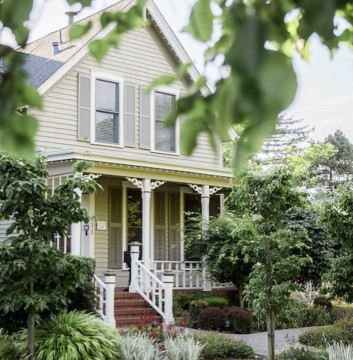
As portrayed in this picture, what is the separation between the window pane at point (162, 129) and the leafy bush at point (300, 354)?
9167 mm

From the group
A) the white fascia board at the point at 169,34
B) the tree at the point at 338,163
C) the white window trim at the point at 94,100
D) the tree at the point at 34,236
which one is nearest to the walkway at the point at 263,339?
the tree at the point at 34,236

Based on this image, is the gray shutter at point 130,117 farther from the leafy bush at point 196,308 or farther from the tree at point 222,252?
the leafy bush at point 196,308

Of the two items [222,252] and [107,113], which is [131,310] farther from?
[107,113]

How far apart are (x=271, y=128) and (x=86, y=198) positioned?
15.9m

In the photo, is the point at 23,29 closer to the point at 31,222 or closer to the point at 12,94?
the point at 12,94

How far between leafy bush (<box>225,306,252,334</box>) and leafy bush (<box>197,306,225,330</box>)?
174mm

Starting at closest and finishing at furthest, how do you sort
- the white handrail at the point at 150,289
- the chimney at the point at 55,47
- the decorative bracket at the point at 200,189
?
the white handrail at the point at 150,289, the decorative bracket at the point at 200,189, the chimney at the point at 55,47

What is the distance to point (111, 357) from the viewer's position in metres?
9.53

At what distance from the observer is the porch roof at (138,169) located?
14.7 metres

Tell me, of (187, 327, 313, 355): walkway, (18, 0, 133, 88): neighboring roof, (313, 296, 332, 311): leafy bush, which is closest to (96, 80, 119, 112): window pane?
(18, 0, 133, 88): neighboring roof

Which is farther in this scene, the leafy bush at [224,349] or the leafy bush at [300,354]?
the leafy bush at [224,349]

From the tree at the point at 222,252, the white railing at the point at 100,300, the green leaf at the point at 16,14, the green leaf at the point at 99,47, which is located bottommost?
the white railing at the point at 100,300

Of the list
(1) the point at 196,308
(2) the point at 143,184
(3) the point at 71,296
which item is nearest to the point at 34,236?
(3) the point at 71,296

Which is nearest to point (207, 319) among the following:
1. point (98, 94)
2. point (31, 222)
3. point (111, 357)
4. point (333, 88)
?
point (111, 357)
